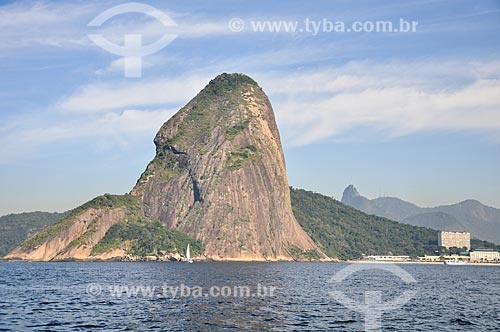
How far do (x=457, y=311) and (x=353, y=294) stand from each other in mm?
19109

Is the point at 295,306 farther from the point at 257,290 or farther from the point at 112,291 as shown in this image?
the point at 112,291

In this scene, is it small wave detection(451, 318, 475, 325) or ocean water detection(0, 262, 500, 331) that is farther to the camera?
small wave detection(451, 318, 475, 325)

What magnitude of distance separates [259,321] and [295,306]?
47.1 ft

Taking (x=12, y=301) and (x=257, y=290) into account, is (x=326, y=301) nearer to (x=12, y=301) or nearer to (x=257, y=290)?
(x=257, y=290)

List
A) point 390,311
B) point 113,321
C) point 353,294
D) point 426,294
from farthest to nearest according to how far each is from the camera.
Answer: point 426,294 < point 353,294 < point 390,311 < point 113,321

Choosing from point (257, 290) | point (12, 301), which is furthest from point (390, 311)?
Result: point (12, 301)

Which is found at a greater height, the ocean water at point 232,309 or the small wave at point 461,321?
the ocean water at point 232,309

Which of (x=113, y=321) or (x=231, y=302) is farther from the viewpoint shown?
(x=231, y=302)

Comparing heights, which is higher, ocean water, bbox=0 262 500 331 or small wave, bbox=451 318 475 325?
ocean water, bbox=0 262 500 331

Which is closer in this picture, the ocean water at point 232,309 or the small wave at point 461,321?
the ocean water at point 232,309

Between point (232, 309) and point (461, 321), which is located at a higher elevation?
point (232, 309)

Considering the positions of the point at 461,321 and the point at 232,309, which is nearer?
the point at 461,321

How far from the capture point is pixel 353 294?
8950cm

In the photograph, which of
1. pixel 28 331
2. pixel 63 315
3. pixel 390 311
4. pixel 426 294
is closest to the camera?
pixel 28 331
